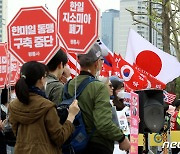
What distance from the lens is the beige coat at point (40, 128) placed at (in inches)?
170

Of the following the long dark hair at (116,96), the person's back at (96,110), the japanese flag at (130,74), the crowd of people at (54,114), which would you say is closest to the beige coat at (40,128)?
the crowd of people at (54,114)

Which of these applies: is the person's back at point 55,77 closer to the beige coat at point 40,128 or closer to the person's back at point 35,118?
the person's back at point 35,118

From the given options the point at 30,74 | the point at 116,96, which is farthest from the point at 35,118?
the point at 116,96

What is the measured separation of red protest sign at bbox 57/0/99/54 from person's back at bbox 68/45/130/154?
25cm

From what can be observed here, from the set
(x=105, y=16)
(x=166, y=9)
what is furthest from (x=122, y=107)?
(x=105, y=16)

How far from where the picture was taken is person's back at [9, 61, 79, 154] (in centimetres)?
432

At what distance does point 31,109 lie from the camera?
14.3ft

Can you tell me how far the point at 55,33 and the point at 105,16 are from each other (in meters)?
44.0

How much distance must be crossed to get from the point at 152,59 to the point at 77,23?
4.82m

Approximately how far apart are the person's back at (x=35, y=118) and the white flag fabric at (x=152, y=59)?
535 centimetres

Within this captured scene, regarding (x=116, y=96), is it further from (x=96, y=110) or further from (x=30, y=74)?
(x=30, y=74)

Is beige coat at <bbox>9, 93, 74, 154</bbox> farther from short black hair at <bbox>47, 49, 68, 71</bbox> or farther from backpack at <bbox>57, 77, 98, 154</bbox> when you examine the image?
short black hair at <bbox>47, 49, 68, 71</bbox>

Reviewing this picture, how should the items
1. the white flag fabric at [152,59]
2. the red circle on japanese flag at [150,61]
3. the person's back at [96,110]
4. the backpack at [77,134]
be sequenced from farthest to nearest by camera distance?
the red circle on japanese flag at [150,61]
the white flag fabric at [152,59]
the backpack at [77,134]
the person's back at [96,110]

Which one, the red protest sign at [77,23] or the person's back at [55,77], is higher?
the red protest sign at [77,23]
